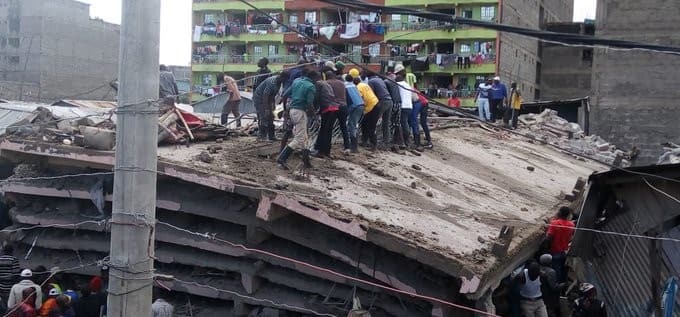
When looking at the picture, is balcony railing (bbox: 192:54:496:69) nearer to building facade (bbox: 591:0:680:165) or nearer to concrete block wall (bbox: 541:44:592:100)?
building facade (bbox: 591:0:680:165)

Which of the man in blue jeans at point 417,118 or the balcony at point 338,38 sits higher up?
the balcony at point 338,38

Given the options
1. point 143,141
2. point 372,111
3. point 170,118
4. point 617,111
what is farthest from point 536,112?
point 143,141

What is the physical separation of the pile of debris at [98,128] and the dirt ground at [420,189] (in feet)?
1.06

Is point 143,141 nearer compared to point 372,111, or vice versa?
point 143,141

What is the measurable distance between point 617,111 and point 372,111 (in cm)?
2426

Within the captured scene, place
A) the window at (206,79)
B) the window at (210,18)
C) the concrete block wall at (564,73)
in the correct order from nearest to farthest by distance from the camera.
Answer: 1. the window at (206,79)
2. the concrete block wall at (564,73)
3. the window at (210,18)

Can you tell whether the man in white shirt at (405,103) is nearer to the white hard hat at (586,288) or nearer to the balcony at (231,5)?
the white hard hat at (586,288)

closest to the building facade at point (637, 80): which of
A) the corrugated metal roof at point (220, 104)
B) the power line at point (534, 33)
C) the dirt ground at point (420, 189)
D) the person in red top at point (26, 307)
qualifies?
the dirt ground at point (420, 189)

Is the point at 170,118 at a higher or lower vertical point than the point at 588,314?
higher

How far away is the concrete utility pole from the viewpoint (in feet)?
15.4

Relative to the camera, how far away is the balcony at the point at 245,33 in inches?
1893

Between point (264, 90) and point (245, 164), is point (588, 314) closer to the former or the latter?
point (245, 164)

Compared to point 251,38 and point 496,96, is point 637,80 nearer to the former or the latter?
point 496,96

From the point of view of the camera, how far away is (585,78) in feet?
168
